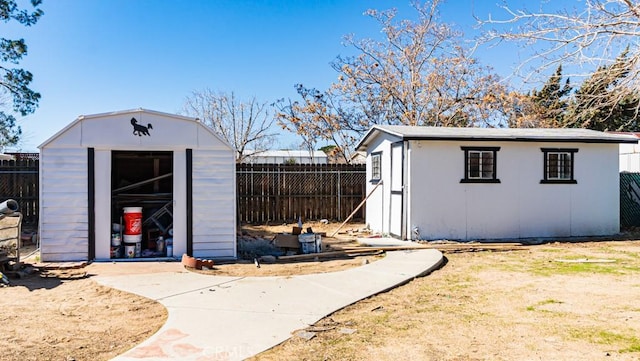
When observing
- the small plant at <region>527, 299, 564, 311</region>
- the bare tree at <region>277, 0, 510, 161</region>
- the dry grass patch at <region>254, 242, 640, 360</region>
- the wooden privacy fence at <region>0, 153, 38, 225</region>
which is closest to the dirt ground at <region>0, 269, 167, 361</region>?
the dry grass patch at <region>254, 242, 640, 360</region>

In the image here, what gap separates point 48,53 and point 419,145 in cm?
1351

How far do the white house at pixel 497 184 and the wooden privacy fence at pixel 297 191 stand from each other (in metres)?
2.98

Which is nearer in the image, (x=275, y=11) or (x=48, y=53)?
(x=48, y=53)

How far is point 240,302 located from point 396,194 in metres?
7.14

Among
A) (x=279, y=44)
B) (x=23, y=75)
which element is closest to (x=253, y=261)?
(x=23, y=75)

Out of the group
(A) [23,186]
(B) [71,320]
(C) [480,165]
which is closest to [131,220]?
(B) [71,320]

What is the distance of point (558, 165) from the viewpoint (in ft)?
40.8

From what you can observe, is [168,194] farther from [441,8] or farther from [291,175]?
[441,8]

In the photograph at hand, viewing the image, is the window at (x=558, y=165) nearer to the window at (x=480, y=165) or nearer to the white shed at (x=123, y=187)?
the window at (x=480, y=165)

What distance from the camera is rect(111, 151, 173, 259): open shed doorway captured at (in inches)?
353

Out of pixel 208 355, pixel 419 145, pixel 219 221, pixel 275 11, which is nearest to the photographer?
pixel 208 355

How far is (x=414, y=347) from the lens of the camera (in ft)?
14.1

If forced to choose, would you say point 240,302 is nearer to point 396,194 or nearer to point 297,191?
point 396,194

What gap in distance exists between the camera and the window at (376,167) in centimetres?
1366
